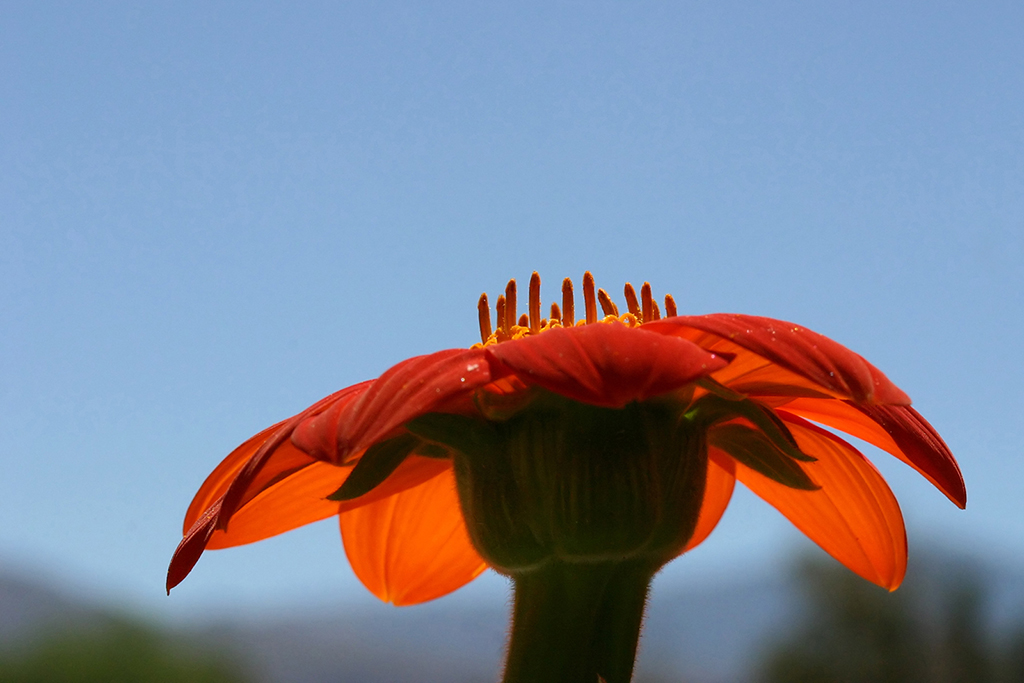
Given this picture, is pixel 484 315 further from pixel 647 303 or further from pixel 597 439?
pixel 597 439

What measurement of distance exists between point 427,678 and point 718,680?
804 cm

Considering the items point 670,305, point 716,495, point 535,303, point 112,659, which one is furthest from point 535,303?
point 112,659

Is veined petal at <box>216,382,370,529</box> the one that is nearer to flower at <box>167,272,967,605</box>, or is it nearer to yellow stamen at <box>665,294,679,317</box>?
flower at <box>167,272,967,605</box>

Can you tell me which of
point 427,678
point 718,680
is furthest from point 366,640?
point 718,680

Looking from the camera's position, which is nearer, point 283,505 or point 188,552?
point 188,552

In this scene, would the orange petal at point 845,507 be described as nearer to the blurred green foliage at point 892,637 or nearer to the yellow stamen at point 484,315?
the yellow stamen at point 484,315

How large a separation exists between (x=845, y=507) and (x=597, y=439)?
1.10 feet

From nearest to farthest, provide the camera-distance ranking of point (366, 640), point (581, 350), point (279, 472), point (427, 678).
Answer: point (581, 350) → point (279, 472) → point (427, 678) → point (366, 640)

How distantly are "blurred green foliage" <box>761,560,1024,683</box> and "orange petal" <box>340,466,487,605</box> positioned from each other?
1310 cm

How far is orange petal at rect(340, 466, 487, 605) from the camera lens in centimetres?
80

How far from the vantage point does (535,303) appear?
80cm

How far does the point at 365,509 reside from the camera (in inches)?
31.9

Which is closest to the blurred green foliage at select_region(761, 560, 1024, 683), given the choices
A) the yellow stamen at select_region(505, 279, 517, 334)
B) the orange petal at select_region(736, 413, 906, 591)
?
the orange petal at select_region(736, 413, 906, 591)

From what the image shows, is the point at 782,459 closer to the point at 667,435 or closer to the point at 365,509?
the point at 667,435
